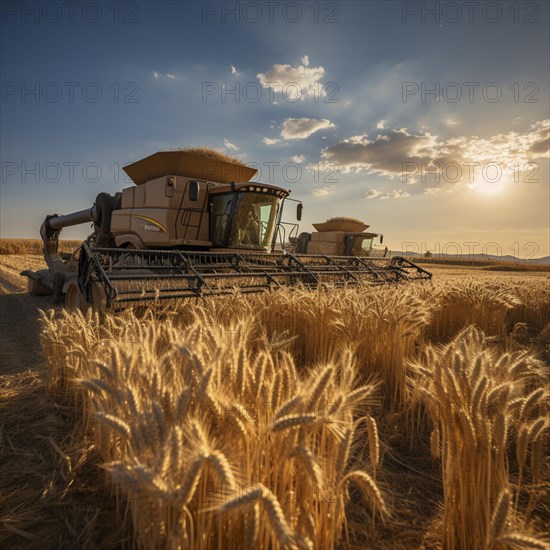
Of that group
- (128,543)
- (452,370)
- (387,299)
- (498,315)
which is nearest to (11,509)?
(128,543)

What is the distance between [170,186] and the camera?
691 centimetres

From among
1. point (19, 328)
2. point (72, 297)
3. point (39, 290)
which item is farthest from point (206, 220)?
point (39, 290)

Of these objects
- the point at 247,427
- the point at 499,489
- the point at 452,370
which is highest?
the point at 452,370

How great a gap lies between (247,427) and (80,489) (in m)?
0.94

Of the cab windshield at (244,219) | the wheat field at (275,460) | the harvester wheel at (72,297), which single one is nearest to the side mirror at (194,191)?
the cab windshield at (244,219)

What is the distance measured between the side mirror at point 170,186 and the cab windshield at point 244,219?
86 centimetres

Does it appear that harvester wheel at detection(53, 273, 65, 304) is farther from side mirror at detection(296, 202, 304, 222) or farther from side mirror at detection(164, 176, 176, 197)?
side mirror at detection(296, 202, 304, 222)

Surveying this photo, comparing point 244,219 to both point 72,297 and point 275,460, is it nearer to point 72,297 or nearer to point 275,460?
point 72,297

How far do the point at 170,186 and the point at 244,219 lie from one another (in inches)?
64.0

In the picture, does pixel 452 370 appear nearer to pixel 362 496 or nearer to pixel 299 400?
pixel 299 400

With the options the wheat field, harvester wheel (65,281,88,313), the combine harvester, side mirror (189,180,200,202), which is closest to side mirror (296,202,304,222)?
the combine harvester

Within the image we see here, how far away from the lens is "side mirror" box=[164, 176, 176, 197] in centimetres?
687

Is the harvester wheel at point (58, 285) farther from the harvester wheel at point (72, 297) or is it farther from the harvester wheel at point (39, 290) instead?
the harvester wheel at point (39, 290)

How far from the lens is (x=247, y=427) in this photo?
1.01m
